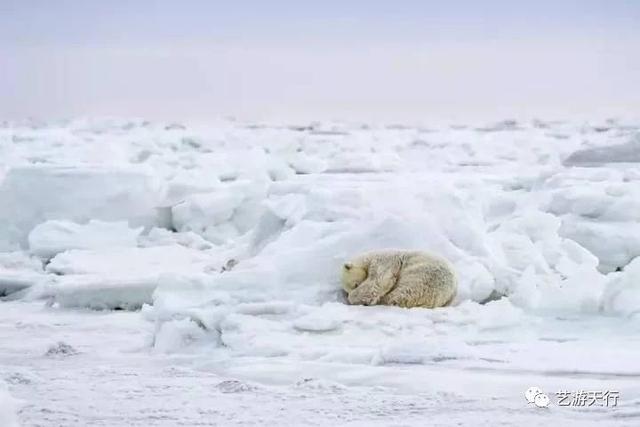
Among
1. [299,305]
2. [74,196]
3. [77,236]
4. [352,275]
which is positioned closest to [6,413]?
[299,305]

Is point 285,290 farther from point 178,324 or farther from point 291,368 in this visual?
point 291,368

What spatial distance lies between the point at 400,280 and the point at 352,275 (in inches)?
11.0

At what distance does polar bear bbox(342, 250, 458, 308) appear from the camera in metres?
5.61

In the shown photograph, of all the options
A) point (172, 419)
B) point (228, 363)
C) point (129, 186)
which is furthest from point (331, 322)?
point (129, 186)

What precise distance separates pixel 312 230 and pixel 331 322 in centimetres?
159

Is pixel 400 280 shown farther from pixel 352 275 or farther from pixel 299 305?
pixel 299 305

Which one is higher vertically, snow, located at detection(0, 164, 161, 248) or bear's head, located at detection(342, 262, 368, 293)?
snow, located at detection(0, 164, 161, 248)

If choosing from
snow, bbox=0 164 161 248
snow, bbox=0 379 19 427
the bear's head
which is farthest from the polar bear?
snow, bbox=0 164 161 248

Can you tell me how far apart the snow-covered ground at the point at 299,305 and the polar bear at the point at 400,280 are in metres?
0.16

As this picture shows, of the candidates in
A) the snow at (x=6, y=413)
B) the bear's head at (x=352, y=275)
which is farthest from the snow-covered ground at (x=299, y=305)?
the bear's head at (x=352, y=275)

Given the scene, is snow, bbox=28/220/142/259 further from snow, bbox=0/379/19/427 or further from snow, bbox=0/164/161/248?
snow, bbox=0/379/19/427

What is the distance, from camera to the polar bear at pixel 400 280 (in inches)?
221

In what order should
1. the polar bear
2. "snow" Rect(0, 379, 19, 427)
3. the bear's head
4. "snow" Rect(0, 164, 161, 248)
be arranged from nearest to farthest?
"snow" Rect(0, 379, 19, 427)
the polar bear
the bear's head
"snow" Rect(0, 164, 161, 248)

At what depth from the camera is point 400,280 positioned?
5.70 meters
